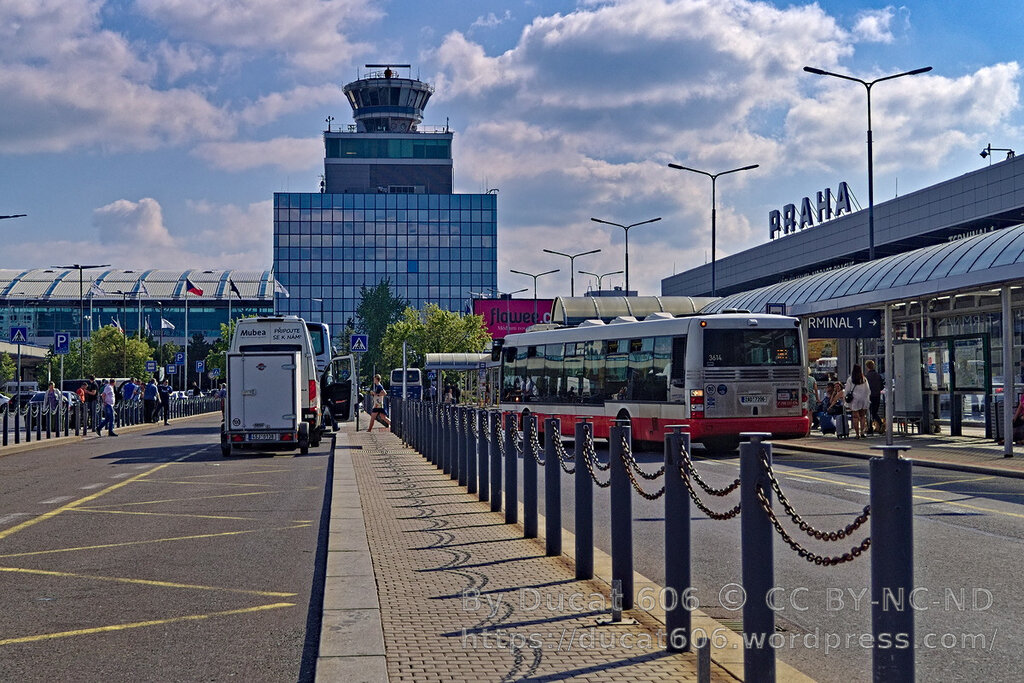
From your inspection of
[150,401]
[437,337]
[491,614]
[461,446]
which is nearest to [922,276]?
[461,446]

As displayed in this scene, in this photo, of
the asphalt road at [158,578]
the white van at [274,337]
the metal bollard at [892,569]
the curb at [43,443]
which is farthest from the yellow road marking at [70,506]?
the metal bollard at [892,569]

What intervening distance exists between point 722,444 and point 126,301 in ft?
444

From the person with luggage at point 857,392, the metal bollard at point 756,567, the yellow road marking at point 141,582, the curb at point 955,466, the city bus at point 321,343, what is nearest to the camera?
the metal bollard at point 756,567

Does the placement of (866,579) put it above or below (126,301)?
below

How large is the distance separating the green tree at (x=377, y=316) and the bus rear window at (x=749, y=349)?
8857cm

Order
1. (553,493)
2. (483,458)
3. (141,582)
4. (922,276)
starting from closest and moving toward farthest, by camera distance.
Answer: (141,582) < (553,493) < (483,458) < (922,276)

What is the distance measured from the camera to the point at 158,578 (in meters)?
8.98

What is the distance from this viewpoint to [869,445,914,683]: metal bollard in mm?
4188

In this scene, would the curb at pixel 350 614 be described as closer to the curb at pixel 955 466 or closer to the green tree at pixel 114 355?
the curb at pixel 955 466

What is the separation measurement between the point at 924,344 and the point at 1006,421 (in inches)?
245

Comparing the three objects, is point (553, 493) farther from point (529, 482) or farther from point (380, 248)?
point (380, 248)

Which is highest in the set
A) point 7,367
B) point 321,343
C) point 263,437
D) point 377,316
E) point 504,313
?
point 377,316

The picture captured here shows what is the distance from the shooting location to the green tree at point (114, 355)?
99062mm

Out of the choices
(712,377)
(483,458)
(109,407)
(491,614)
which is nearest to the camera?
(491,614)
